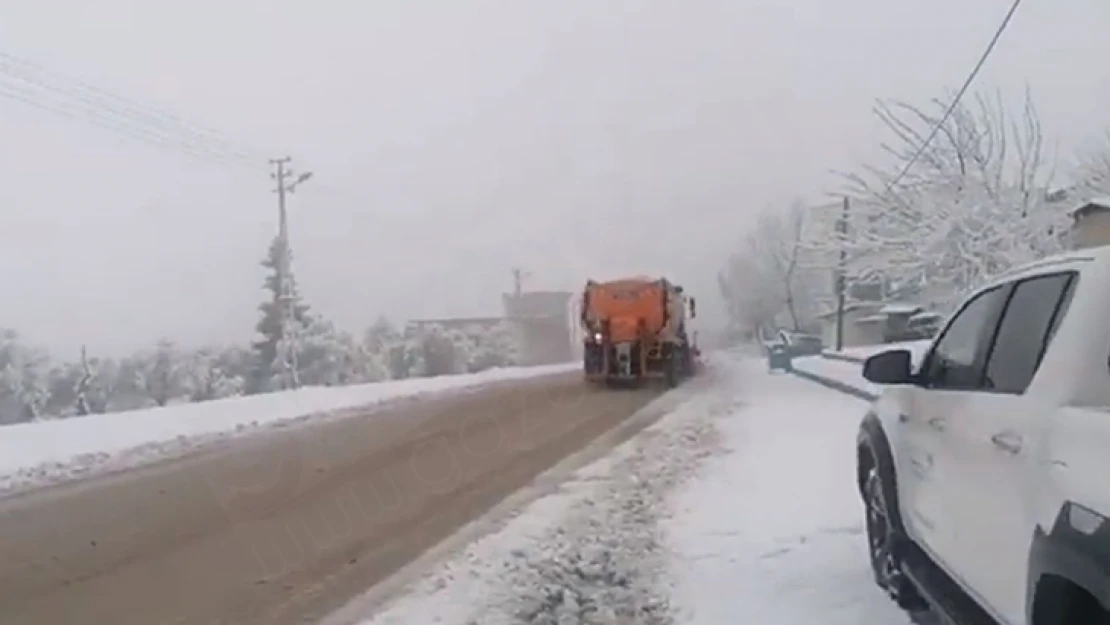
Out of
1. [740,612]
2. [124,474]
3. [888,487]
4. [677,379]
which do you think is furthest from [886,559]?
[677,379]

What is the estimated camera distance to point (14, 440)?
16531mm

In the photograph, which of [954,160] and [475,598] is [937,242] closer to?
[954,160]

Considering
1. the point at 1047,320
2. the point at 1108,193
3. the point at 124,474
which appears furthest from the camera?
the point at 1108,193

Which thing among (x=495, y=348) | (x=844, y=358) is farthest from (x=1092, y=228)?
(x=495, y=348)

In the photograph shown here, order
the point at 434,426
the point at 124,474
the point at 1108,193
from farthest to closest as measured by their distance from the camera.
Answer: the point at 1108,193
the point at 434,426
the point at 124,474

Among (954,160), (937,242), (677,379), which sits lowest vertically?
(677,379)

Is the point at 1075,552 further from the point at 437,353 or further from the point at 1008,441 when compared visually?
the point at 437,353

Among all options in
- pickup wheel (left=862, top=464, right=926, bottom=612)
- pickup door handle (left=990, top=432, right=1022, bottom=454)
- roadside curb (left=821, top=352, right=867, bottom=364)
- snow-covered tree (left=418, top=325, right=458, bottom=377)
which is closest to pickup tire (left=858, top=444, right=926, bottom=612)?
pickup wheel (left=862, top=464, right=926, bottom=612)

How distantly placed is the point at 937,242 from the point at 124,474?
22501mm

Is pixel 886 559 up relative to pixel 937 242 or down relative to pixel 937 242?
down

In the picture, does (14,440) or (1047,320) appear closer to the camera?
(1047,320)

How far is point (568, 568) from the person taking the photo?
7176 mm

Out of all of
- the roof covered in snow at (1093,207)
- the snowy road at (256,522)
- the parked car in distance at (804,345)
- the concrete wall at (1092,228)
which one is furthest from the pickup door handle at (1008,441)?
the parked car in distance at (804,345)

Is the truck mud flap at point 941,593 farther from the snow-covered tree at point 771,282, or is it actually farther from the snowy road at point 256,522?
the snow-covered tree at point 771,282
